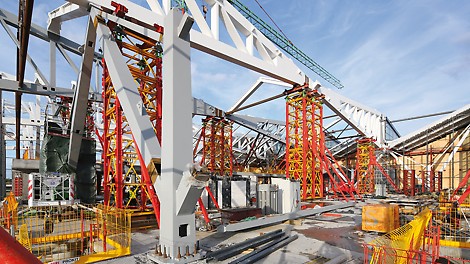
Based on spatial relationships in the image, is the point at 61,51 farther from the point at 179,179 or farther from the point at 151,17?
the point at 179,179

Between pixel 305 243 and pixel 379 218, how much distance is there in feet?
12.0

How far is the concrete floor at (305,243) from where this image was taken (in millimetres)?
7504

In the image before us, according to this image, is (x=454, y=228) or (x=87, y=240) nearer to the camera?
(x=87, y=240)

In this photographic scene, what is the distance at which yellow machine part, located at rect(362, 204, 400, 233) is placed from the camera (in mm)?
10766

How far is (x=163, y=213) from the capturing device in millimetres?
6789

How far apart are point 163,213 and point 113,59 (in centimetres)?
535

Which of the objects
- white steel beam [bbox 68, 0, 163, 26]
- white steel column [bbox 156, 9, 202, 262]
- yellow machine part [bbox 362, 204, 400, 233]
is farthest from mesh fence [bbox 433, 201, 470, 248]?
white steel beam [bbox 68, 0, 163, 26]

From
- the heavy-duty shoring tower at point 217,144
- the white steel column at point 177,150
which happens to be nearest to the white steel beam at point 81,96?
the white steel column at point 177,150

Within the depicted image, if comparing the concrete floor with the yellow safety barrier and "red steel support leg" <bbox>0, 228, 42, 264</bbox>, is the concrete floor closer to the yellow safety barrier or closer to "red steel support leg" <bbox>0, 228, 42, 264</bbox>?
the yellow safety barrier

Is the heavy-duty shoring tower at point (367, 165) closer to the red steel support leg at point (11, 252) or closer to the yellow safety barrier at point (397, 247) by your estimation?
the yellow safety barrier at point (397, 247)

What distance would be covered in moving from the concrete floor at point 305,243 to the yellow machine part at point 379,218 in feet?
1.86

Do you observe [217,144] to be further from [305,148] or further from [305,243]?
[305,243]

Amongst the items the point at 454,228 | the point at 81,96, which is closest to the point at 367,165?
the point at 454,228

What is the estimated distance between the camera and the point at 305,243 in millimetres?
9211
